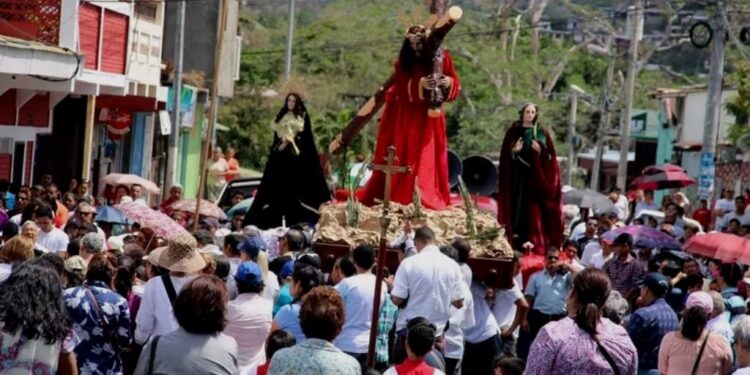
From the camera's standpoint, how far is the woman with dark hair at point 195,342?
8.77 m

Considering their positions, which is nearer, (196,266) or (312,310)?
(312,310)

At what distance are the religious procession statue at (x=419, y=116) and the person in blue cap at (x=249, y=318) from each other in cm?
645

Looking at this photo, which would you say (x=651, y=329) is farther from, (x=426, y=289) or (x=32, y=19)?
(x=32, y=19)

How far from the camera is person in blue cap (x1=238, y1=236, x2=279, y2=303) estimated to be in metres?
13.3

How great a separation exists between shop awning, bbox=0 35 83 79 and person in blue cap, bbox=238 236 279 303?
654cm

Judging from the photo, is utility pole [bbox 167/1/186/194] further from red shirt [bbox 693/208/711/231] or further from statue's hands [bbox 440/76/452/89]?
statue's hands [bbox 440/76/452/89]

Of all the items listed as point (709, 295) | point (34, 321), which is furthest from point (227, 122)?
point (34, 321)

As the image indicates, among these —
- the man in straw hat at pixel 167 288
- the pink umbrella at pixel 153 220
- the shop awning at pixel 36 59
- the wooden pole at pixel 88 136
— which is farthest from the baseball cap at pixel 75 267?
the wooden pole at pixel 88 136

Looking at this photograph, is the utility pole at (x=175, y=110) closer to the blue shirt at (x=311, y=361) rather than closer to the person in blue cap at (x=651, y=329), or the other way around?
the person in blue cap at (x=651, y=329)

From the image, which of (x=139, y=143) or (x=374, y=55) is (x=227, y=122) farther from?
(x=139, y=143)

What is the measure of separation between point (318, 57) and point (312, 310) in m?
54.6

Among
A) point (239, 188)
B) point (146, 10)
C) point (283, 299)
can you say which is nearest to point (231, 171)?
point (146, 10)

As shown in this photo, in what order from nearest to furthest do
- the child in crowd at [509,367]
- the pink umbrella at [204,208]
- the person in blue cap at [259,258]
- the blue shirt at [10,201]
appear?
the child in crowd at [509,367] → the person in blue cap at [259,258] → the blue shirt at [10,201] → the pink umbrella at [204,208]

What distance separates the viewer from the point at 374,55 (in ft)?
203
